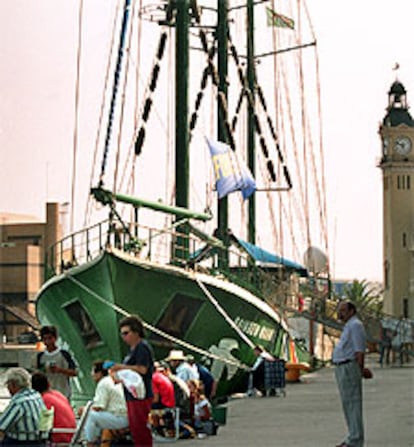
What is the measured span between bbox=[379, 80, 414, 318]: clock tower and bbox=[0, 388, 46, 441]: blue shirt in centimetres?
10048

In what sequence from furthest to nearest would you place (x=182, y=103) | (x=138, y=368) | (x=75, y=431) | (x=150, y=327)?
1. (x=182, y=103)
2. (x=150, y=327)
3. (x=75, y=431)
4. (x=138, y=368)

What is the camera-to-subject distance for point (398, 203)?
120m

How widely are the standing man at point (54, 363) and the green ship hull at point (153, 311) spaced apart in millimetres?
10066

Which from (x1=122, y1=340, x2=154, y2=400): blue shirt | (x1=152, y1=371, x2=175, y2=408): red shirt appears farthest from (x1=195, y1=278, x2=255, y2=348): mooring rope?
(x1=122, y1=340, x2=154, y2=400): blue shirt

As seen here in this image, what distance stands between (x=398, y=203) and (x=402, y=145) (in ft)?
29.8

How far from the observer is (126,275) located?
85.1 ft

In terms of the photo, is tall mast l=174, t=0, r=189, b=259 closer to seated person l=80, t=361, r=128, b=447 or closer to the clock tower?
seated person l=80, t=361, r=128, b=447

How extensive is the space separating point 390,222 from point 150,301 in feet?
307

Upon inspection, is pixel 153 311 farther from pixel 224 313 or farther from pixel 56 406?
pixel 56 406

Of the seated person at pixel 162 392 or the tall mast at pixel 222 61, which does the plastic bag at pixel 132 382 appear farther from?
the tall mast at pixel 222 61

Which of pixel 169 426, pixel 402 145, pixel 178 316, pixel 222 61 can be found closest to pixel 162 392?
pixel 169 426

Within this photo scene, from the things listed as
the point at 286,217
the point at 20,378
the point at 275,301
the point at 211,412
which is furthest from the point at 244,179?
the point at 20,378

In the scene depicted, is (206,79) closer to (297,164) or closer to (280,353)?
(297,164)

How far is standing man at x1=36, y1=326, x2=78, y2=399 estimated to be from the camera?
15.2 m
